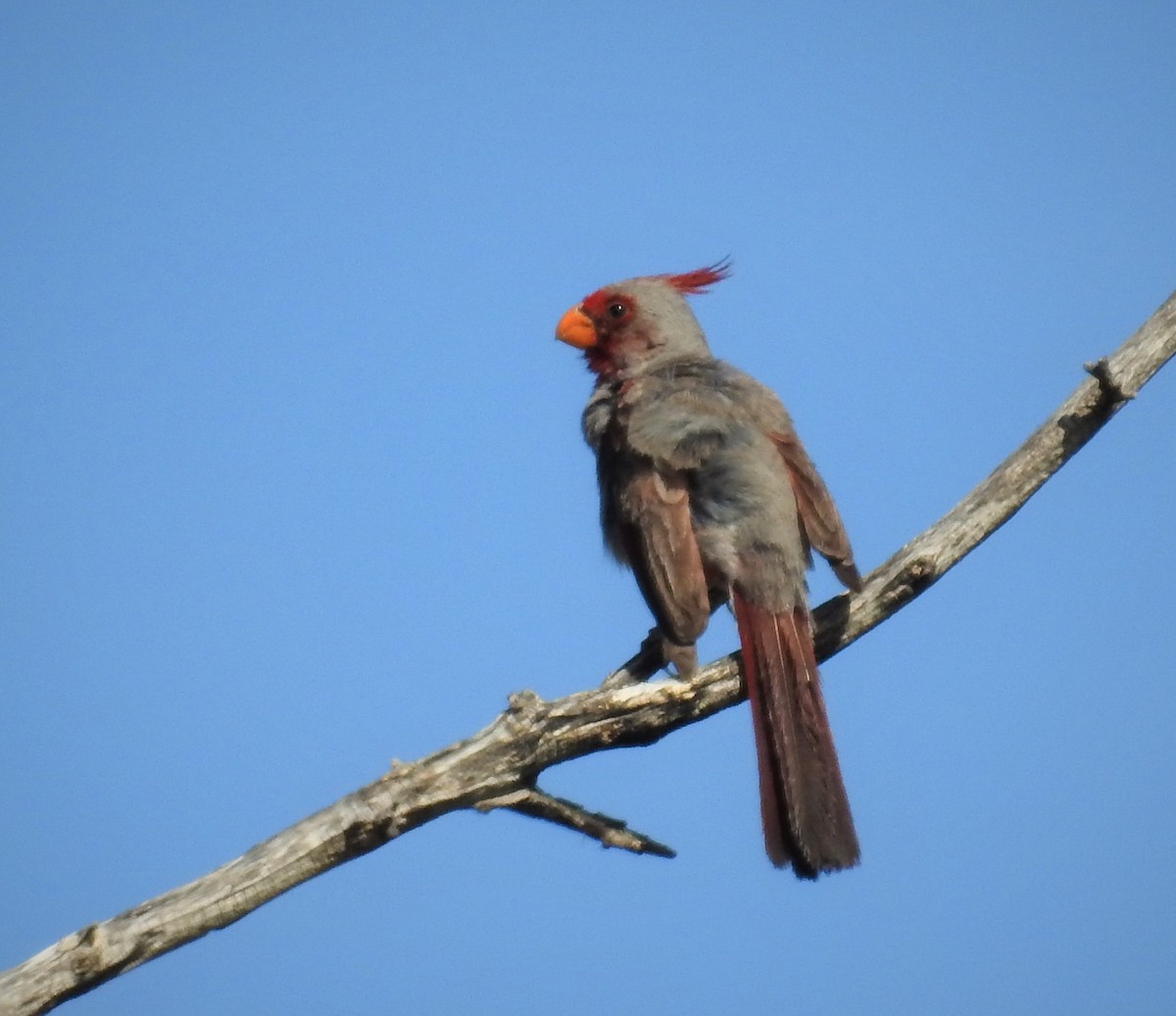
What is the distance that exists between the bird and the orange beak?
563 millimetres

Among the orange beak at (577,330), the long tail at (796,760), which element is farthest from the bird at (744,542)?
the orange beak at (577,330)

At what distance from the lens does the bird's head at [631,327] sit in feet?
22.4

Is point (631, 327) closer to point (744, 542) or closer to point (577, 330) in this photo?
point (577, 330)

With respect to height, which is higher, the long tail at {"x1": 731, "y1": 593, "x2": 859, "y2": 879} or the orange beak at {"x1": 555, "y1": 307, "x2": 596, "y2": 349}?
the orange beak at {"x1": 555, "y1": 307, "x2": 596, "y2": 349}

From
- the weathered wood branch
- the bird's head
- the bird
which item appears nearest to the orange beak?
the bird's head

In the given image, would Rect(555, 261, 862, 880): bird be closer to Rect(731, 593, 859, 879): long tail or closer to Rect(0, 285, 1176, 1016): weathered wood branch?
Rect(731, 593, 859, 879): long tail

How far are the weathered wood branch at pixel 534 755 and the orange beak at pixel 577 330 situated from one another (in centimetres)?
242

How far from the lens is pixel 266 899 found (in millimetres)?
3865

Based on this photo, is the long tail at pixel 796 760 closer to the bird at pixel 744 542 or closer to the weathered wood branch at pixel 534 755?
the bird at pixel 744 542

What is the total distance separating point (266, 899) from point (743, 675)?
1.78 meters

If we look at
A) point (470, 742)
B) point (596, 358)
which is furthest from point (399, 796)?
point (596, 358)

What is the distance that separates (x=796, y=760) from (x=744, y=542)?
922 millimetres

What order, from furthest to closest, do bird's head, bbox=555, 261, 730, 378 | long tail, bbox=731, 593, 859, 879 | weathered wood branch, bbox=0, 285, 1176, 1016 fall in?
1. bird's head, bbox=555, 261, 730, 378
2. long tail, bbox=731, 593, 859, 879
3. weathered wood branch, bbox=0, 285, 1176, 1016

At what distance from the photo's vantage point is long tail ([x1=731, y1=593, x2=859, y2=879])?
182 inches
